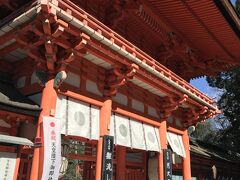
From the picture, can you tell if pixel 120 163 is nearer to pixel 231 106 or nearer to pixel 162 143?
pixel 162 143

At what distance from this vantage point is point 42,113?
6.60 metres

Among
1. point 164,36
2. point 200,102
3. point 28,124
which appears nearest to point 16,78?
point 28,124

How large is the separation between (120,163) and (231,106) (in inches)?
521

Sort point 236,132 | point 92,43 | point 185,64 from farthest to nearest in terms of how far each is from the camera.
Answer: point 236,132, point 185,64, point 92,43

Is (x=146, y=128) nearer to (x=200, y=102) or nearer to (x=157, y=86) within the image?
(x=157, y=86)

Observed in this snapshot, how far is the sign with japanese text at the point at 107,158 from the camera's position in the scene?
7570 millimetres

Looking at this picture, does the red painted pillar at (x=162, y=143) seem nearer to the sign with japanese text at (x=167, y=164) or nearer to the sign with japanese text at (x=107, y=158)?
the sign with japanese text at (x=167, y=164)

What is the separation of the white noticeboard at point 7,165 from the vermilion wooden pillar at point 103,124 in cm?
215

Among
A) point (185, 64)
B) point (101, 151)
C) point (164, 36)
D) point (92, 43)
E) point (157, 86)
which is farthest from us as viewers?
point (185, 64)

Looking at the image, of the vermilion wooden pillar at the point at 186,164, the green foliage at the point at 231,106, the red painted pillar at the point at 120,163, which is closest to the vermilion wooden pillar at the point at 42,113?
the red painted pillar at the point at 120,163

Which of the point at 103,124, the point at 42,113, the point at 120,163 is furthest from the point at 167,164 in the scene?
the point at 42,113

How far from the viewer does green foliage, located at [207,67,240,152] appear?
66.4ft

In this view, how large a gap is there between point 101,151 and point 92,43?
2.77 metres

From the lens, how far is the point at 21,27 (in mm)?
6496
